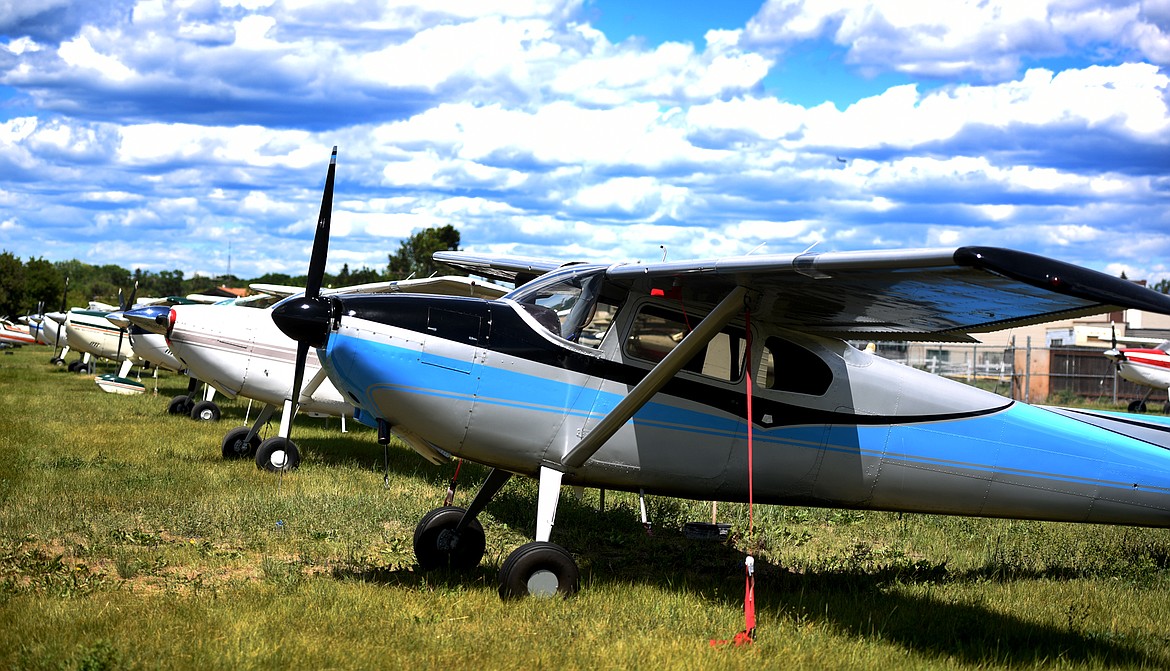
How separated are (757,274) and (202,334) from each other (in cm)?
1242

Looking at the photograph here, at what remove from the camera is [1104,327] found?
2352 inches

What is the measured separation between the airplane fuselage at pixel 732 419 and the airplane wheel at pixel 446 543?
44.7 inches

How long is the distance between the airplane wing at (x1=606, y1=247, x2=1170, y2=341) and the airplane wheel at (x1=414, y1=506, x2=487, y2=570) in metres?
2.64

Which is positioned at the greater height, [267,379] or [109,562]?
[267,379]

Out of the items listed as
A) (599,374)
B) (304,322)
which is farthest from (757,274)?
(304,322)

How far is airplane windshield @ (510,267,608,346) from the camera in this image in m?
7.86

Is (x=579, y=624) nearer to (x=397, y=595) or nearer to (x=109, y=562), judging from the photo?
(x=397, y=595)

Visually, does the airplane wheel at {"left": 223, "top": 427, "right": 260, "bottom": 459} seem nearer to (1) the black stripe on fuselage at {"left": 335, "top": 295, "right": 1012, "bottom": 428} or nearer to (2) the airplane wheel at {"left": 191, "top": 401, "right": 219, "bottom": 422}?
(2) the airplane wheel at {"left": 191, "top": 401, "right": 219, "bottom": 422}

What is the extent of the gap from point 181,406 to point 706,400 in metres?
19.1

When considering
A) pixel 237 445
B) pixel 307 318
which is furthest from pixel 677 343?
pixel 237 445

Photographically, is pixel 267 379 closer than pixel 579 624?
No

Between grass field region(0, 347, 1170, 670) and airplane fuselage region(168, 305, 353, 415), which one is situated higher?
airplane fuselage region(168, 305, 353, 415)

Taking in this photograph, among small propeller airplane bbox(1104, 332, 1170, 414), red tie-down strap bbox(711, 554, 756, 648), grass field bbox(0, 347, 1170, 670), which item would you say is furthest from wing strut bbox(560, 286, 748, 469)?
small propeller airplane bbox(1104, 332, 1170, 414)

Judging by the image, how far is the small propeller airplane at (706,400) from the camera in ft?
24.5
